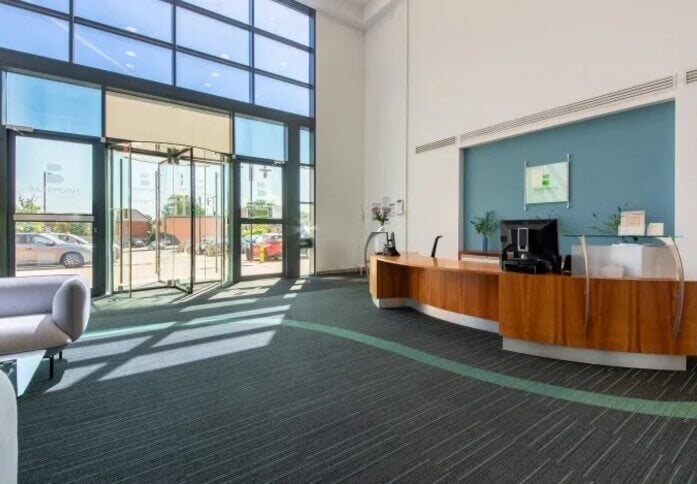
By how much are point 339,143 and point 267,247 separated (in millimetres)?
3363

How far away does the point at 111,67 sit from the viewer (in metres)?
6.59

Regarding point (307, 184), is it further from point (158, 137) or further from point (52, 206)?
point (52, 206)

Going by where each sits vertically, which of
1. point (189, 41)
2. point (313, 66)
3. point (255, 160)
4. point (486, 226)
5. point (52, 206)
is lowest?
point (486, 226)

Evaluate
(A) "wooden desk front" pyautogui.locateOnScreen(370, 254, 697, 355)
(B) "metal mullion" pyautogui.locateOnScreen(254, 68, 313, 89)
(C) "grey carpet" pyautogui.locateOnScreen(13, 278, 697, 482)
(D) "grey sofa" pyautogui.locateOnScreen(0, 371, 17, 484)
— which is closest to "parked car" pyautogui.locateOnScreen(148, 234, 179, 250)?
(C) "grey carpet" pyautogui.locateOnScreen(13, 278, 697, 482)

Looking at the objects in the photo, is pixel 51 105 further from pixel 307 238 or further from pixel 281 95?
pixel 307 238

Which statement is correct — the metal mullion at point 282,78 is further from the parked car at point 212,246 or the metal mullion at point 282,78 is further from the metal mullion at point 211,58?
the parked car at point 212,246

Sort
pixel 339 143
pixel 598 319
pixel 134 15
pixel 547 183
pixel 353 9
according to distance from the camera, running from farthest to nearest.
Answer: pixel 339 143
pixel 353 9
pixel 134 15
pixel 547 183
pixel 598 319

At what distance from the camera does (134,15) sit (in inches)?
270

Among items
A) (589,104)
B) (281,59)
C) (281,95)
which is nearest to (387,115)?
(281,95)

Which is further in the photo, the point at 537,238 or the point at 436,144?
the point at 436,144

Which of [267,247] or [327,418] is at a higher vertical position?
[267,247]

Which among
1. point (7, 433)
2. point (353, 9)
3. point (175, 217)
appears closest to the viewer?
point (7, 433)

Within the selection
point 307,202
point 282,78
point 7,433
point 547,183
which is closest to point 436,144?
point 547,183

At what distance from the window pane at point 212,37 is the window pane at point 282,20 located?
0.62 m
